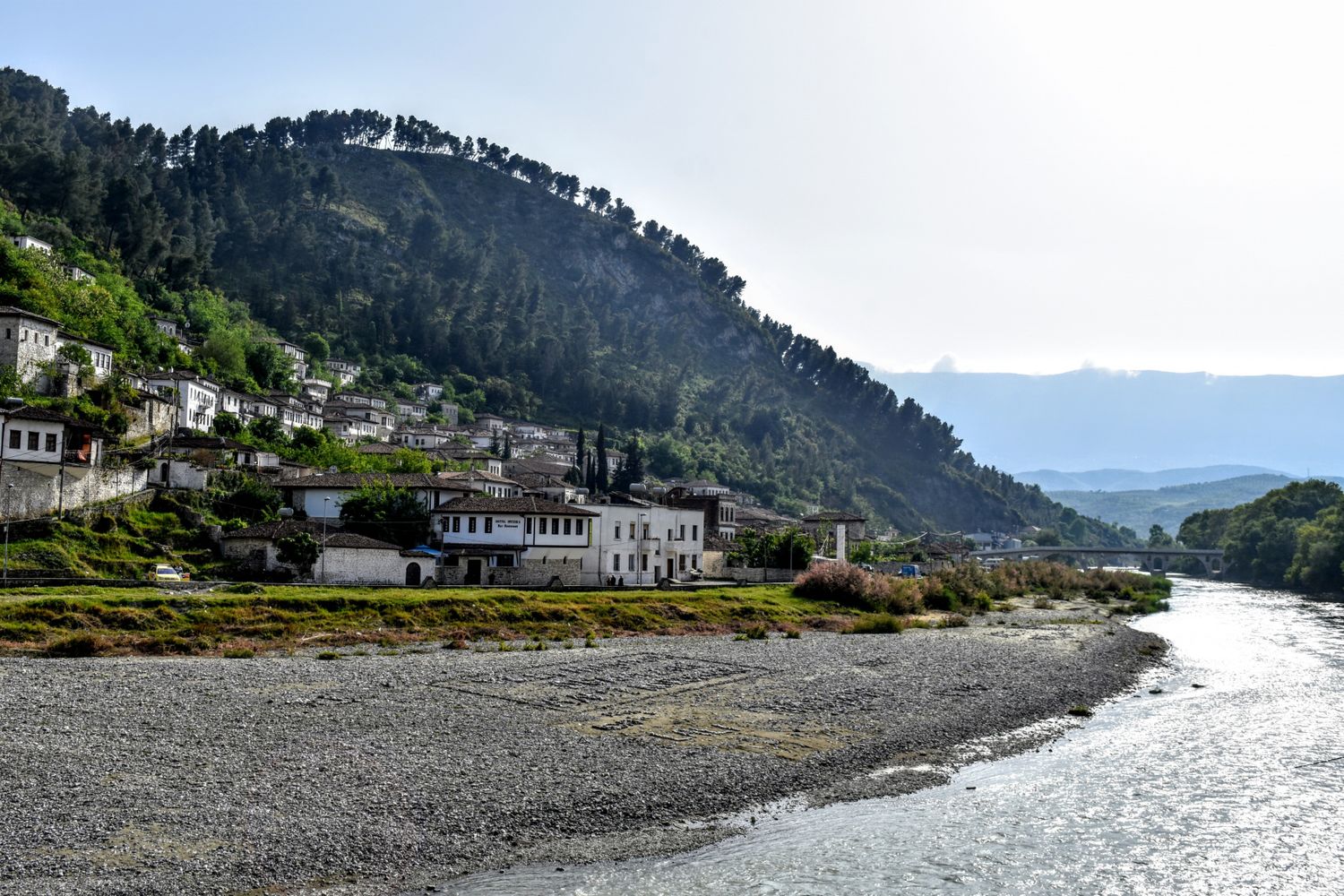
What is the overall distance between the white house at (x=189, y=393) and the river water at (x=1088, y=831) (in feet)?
242

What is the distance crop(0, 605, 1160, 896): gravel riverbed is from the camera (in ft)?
51.9

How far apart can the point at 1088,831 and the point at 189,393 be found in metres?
80.1

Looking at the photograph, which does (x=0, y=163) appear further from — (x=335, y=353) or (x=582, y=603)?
(x=582, y=603)

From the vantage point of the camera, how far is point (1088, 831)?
20.3 m

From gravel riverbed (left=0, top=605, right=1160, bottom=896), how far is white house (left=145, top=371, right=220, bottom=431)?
5555 centimetres

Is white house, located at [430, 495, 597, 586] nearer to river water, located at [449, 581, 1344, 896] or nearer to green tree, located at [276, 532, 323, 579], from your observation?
green tree, located at [276, 532, 323, 579]

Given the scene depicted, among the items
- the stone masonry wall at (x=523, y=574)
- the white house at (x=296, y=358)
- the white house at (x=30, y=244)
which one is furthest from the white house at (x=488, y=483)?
the white house at (x=296, y=358)

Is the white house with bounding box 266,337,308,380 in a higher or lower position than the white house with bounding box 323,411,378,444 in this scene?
higher

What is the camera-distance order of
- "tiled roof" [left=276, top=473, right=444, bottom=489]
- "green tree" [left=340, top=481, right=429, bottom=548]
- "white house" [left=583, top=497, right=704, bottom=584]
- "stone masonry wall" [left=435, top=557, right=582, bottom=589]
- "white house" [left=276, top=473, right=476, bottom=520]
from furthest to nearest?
"white house" [left=583, top=497, right=704, bottom=584] → "tiled roof" [left=276, top=473, right=444, bottom=489] → "white house" [left=276, top=473, right=476, bottom=520] → "green tree" [left=340, top=481, right=429, bottom=548] → "stone masonry wall" [left=435, top=557, right=582, bottom=589]

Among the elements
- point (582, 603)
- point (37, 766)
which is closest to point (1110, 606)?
point (582, 603)

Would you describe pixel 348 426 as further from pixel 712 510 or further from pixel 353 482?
pixel 353 482

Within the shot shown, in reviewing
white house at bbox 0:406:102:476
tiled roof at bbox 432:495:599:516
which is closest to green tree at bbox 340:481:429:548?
tiled roof at bbox 432:495:599:516

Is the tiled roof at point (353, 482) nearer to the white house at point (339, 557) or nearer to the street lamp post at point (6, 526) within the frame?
the white house at point (339, 557)

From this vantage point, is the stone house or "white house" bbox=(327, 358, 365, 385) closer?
the stone house
